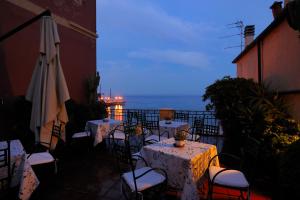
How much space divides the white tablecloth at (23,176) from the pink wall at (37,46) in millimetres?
2651

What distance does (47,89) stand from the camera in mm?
3535

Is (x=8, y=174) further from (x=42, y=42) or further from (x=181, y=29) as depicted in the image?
(x=181, y=29)

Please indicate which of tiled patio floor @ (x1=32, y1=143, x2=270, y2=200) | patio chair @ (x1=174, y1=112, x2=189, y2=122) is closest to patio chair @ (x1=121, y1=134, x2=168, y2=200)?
tiled patio floor @ (x1=32, y1=143, x2=270, y2=200)

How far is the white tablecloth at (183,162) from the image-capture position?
2.48m

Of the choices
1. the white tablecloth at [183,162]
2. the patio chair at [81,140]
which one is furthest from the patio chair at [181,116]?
the white tablecloth at [183,162]

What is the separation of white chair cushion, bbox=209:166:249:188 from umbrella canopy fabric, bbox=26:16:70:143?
2.59m

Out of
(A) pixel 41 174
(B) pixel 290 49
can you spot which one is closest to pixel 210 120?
(B) pixel 290 49

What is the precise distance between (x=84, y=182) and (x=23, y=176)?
1.08 meters

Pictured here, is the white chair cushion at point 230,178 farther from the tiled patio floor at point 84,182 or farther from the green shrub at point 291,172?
the tiled patio floor at point 84,182

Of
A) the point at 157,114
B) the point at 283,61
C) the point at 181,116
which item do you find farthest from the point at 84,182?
the point at 157,114

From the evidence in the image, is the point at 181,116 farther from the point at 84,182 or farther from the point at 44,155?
the point at 44,155

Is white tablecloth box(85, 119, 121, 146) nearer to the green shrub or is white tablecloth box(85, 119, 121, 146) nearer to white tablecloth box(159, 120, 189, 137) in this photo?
white tablecloth box(159, 120, 189, 137)

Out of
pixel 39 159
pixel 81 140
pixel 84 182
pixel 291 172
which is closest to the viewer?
pixel 291 172

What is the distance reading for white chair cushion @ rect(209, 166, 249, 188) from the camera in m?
2.46
